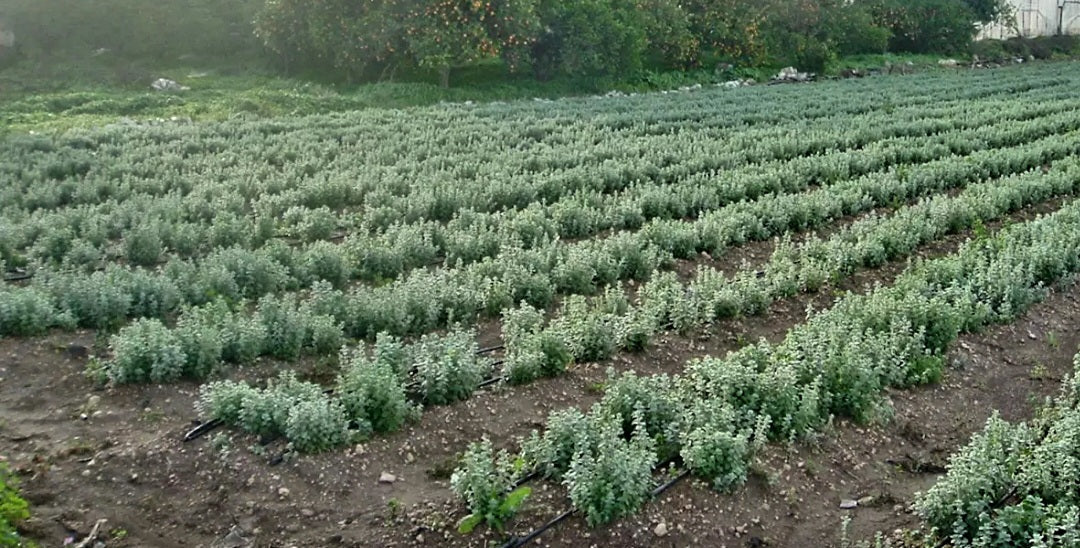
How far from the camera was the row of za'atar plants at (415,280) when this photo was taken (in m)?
8.74

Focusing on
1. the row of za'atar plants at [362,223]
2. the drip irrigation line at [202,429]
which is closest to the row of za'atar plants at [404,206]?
the row of za'atar plants at [362,223]

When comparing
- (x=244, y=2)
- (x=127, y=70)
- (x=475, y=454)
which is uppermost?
(x=244, y=2)

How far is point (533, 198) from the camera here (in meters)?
14.1

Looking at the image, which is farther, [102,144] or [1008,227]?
[102,144]

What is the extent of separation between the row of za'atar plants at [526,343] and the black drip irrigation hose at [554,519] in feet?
4.20

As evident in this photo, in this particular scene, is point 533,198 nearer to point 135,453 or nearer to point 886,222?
point 886,222

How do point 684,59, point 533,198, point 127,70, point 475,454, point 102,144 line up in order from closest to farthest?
1. point 475,454
2. point 533,198
3. point 102,144
4. point 127,70
5. point 684,59

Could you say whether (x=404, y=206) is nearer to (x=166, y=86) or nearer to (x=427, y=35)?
(x=427, y=35)

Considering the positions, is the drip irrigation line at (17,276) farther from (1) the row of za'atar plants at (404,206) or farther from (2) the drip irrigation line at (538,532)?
(2) the drip irrigation line at (538,532)

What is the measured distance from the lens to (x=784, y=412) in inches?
272

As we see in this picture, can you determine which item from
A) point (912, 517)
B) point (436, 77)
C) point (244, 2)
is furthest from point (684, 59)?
point (912, 517)

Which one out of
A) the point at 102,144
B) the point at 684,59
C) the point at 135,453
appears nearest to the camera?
the point at 135,453

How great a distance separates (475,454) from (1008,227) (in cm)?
901

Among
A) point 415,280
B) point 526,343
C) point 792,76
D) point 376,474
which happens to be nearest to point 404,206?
point 415,280
